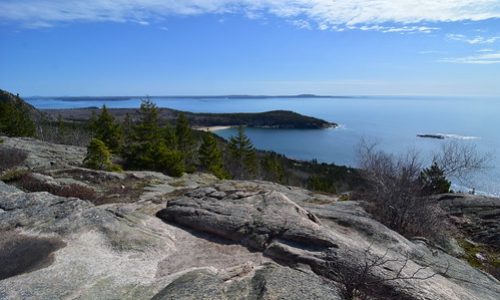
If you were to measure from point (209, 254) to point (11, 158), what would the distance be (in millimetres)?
20165

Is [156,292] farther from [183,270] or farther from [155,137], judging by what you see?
[155,137]


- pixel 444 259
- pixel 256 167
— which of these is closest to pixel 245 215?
pixel 444 259

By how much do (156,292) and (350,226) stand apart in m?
6.91

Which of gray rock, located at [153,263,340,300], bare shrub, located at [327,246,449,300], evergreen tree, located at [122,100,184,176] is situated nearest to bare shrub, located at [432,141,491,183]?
bare shrub, located at [327,246,449,300]

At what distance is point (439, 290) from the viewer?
770cm

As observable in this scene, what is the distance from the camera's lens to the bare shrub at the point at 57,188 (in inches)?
594

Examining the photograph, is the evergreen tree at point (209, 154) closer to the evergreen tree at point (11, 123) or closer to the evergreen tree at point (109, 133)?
the evergreen tree at point (109, 133)

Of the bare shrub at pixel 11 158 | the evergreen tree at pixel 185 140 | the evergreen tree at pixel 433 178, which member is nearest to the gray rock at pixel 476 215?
the evergreen tree at pixel 433 178

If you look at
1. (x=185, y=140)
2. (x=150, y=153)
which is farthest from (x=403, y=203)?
(x=185, y=140)

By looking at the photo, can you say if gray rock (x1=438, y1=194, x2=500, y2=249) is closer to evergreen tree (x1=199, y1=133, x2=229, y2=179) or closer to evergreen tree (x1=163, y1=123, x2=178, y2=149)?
evergreen tree (x1=199, y1=133, x2=229, y2=179)

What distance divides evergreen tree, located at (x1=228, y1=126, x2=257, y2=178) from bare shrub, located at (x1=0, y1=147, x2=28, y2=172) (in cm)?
4008

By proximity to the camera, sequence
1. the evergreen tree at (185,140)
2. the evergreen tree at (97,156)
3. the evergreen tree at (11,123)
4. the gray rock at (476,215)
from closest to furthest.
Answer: the gray rock at (476,215)
the evergreen tree at (97,156)
the evergreen tree at (11,123)
the evergreen tree at (185,140)

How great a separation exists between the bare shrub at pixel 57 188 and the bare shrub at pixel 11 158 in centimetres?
654

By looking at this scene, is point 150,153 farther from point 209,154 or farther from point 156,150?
point 209,154
